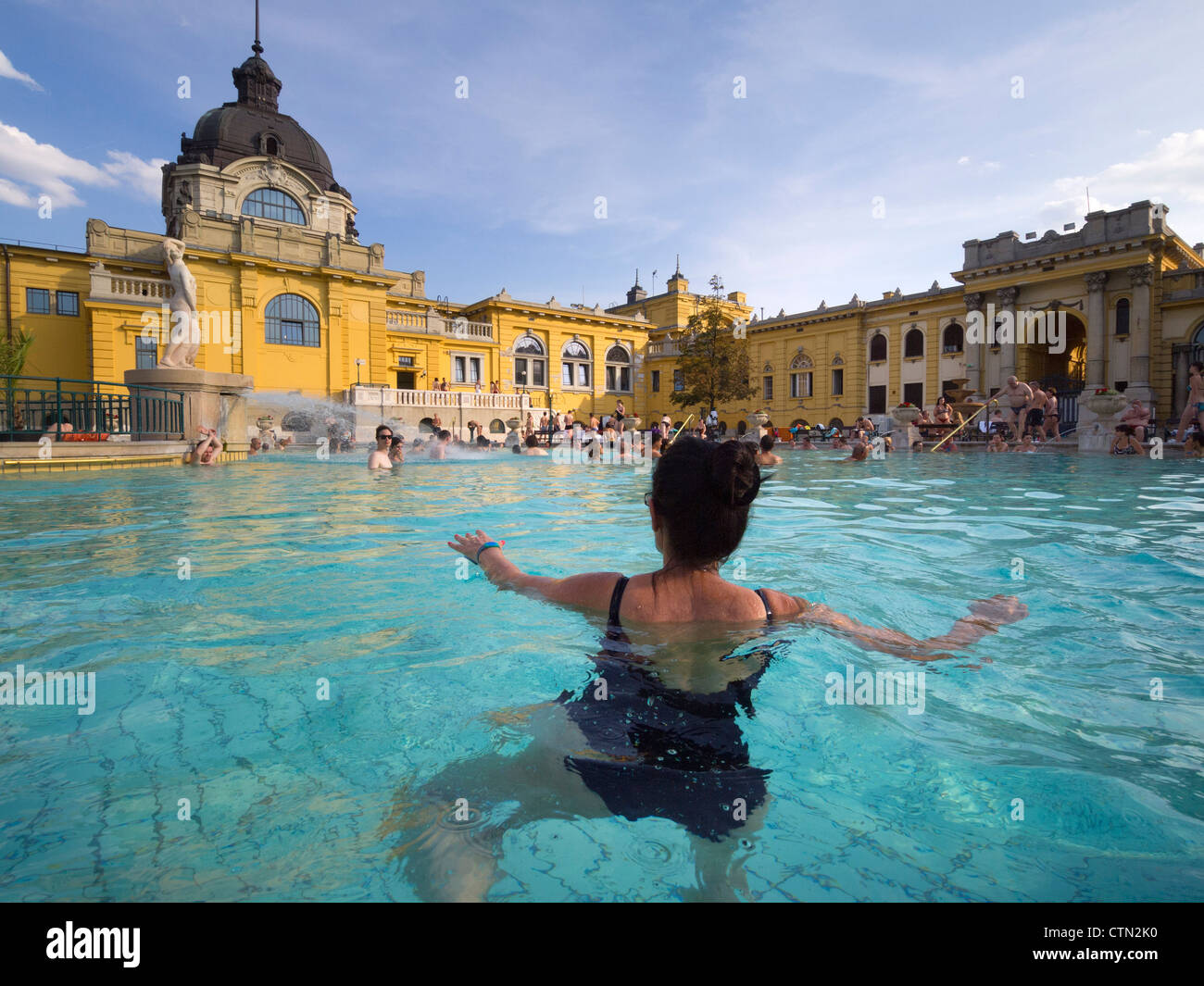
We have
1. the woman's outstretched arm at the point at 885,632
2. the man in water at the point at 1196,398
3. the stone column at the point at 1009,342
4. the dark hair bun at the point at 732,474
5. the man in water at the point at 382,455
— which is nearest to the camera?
the dark hair bun at the point at 732,474

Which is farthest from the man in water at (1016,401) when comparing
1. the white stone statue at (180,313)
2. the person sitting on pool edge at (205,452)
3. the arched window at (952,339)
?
the white stone statue at (180,313)

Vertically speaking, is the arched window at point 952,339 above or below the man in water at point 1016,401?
above

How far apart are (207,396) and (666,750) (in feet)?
52.9

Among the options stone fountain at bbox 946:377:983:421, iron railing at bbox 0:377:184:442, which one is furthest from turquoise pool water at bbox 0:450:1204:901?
stone fountain at bbox 946:377:983:421

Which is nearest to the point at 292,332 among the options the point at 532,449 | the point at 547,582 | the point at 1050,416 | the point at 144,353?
the point at 144,353

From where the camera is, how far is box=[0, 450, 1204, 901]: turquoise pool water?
5.03 ft

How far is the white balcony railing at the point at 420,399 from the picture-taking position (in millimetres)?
29219

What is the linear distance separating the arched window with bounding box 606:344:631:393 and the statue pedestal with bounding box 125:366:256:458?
104 ft

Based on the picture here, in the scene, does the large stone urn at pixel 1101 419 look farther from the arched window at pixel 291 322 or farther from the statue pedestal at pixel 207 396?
the arched window at pixel 291 322

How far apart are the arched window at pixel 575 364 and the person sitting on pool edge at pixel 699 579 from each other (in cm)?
4201

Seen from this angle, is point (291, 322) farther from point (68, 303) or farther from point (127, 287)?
point (68, 303)

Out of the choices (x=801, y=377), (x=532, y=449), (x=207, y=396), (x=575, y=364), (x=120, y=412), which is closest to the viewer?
(x=120, y=412)

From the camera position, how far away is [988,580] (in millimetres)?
4383

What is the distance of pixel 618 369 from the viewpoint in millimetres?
47250
